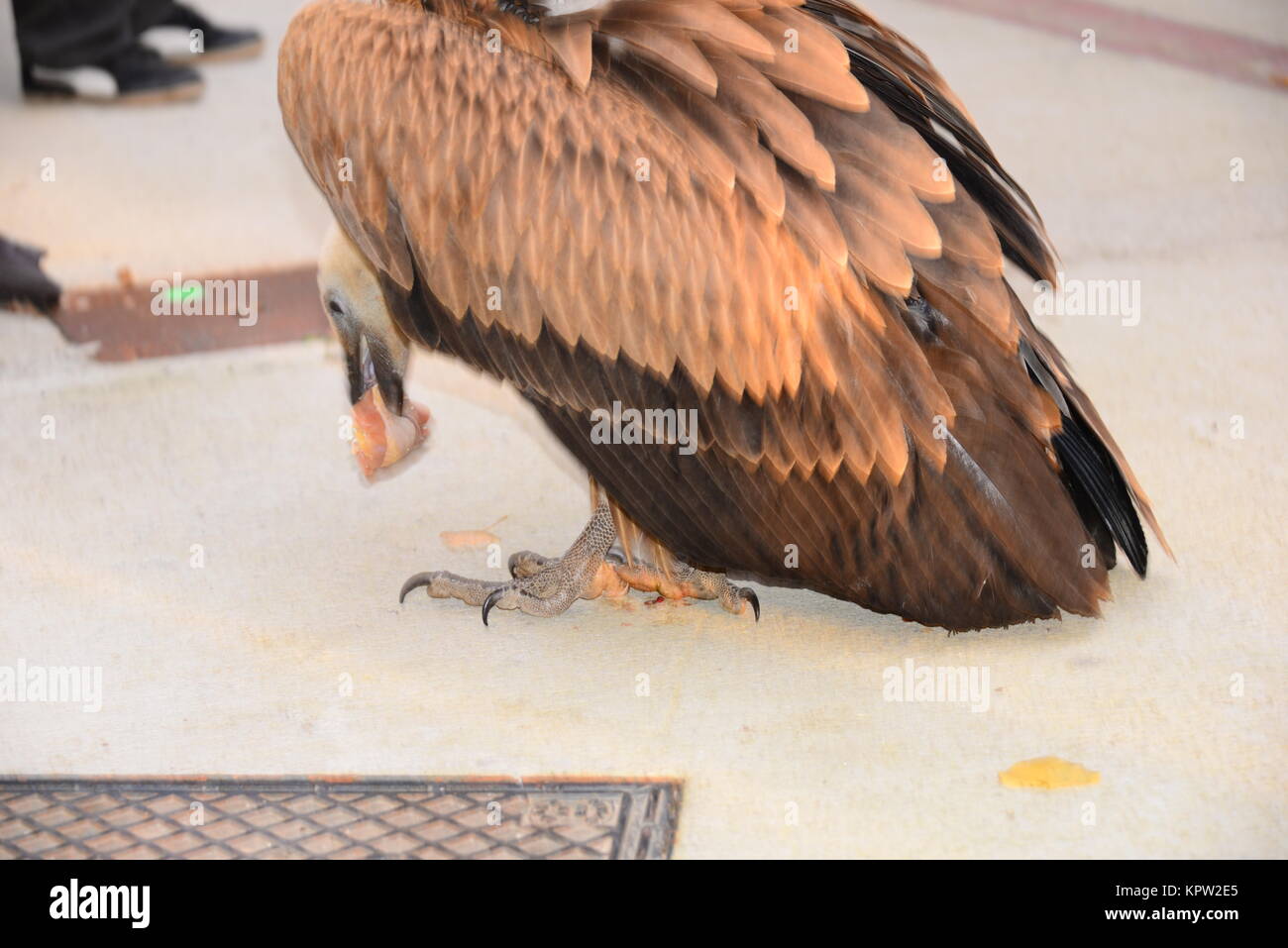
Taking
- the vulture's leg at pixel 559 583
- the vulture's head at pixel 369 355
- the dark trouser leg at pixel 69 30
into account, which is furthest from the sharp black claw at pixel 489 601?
the dark trouser leg at pixel 69 30

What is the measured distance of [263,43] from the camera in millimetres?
8586

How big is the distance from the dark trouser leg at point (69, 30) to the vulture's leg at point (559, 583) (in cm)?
516

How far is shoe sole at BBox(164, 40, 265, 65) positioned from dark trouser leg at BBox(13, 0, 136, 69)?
448 millimetres

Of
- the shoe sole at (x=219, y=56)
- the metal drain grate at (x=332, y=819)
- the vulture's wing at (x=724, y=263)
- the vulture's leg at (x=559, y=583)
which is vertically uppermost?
the vulture's wing at (x=724, y=263)

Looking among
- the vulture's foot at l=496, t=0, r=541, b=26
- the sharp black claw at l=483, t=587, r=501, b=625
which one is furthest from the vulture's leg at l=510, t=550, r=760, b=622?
the vulture's foot at l=496, t=0, r=541, b=26

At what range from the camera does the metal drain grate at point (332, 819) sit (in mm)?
2934

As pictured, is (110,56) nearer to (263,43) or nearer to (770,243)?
(263,43)

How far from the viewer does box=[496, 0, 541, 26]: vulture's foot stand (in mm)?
3211

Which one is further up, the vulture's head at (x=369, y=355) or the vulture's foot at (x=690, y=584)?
the vulture's head at (x=369, y=355)

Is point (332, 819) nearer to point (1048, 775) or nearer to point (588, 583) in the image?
point (588, 583)

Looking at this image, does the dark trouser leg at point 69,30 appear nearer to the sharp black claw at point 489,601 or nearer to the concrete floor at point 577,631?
the concrete floor at point 577,631

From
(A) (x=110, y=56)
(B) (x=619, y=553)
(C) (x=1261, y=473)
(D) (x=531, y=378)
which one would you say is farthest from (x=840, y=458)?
(A) (x=110, y=56)

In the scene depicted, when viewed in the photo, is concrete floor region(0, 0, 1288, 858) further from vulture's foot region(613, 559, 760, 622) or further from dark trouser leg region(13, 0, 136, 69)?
dark trouser leg region(13, 0, 136, 69)

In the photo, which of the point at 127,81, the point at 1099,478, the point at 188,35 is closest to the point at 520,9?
the point at 1099,478
